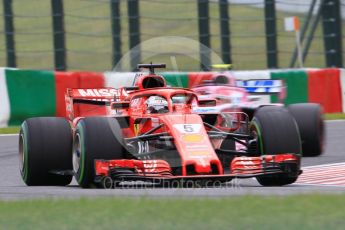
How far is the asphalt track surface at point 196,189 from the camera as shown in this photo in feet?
26.9

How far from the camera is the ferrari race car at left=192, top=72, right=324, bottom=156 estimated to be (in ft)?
40.9

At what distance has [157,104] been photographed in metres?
10.3

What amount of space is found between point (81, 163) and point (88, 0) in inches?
391

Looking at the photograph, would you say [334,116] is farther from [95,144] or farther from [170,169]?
[95,144]

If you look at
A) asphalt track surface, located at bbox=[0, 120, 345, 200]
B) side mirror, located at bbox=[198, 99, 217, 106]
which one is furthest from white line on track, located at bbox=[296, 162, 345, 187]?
side mirror, located at bbox=[198, 99, 217, 106]

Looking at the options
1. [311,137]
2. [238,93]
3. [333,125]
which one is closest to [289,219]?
[311,137]

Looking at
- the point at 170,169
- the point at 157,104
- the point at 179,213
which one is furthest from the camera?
the point at 157,104

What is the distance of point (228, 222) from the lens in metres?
→ 6.11

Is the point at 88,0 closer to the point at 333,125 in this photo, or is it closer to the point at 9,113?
the point at 9,113

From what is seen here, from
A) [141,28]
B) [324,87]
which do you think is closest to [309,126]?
[324,87]

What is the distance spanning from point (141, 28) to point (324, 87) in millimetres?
3597

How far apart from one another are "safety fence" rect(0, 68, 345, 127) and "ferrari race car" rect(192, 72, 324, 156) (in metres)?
2.85

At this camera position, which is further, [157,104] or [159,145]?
[157,104]

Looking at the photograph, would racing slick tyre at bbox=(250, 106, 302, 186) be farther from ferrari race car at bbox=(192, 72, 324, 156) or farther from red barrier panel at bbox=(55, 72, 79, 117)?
red barrier panel at bbox=(55, 72, 79, 117)
